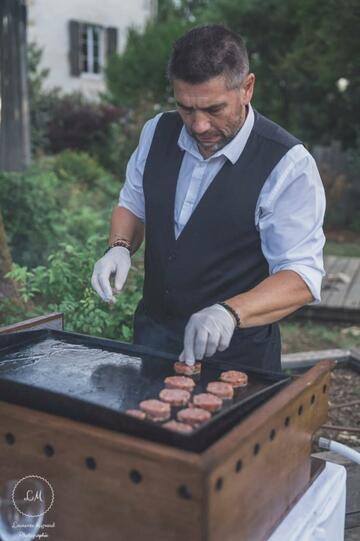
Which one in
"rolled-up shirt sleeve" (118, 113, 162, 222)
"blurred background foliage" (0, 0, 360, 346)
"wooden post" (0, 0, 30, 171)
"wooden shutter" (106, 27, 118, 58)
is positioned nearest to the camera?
"rolled-up shirt sleeve" (118, 113, 162, 222)

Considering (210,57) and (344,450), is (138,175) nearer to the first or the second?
(210,57)

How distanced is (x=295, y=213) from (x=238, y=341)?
0.50 metres

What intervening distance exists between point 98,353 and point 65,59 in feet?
51.3

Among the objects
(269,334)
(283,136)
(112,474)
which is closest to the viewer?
(112,474)


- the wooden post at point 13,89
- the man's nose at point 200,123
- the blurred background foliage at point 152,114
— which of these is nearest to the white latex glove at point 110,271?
the man's nose at point 200,123

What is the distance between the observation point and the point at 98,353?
69.9 inches

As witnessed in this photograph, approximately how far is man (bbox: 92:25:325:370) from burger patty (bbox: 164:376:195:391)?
0.08m

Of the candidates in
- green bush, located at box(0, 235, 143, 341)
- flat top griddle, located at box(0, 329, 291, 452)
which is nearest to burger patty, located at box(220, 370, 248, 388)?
flat top griddle, located at box(0, 329, 291, 452)

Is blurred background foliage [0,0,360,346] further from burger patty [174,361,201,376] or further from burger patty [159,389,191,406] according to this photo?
burger patty [159,389,191,406]

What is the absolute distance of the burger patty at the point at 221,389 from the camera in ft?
4.93

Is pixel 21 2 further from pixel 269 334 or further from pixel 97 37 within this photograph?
pixel 97 37

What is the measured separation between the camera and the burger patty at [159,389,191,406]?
1466 millimetres

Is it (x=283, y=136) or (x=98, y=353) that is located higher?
(x=283, y=136)

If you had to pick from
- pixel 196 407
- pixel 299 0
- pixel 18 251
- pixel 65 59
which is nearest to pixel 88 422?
pixel 196 407
